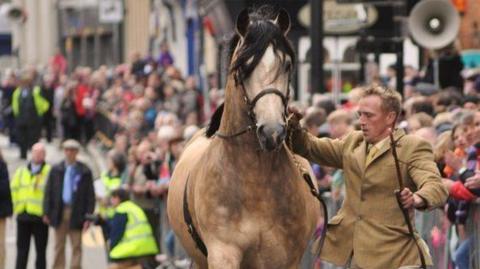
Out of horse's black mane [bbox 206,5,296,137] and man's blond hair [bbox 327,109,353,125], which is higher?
horse's black mane [bbox 206,5,296,137]

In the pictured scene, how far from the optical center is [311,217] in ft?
36.5

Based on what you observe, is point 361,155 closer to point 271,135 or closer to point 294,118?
point 294,118

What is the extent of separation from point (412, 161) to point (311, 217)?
0.89 meters

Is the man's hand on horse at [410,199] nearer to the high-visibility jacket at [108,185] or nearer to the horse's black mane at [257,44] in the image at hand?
the horse's black mane at [257,44]

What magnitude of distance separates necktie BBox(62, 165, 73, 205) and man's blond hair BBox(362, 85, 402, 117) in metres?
12.0

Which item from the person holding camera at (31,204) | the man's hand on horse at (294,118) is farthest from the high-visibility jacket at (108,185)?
the man's hand on horse at (294,118)

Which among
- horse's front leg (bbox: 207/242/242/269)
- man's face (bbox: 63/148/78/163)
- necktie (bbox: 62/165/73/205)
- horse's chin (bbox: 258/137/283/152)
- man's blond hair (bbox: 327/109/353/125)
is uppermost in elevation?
horse's chin (bbox: 258/137/283/152)

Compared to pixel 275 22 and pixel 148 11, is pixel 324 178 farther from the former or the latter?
pixel 148 11

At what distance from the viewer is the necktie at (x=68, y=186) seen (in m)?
22.4

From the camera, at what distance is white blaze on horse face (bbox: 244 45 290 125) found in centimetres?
1012

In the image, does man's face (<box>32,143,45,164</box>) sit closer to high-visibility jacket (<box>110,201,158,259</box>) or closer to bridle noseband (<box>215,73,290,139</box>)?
high-visibility jacket (<box>110,201,158,259</box>)

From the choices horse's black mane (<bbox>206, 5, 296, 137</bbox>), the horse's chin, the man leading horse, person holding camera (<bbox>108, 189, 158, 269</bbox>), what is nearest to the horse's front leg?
the man leading horse

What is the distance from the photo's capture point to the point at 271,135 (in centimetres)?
998

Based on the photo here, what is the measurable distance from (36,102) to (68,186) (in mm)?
19122
